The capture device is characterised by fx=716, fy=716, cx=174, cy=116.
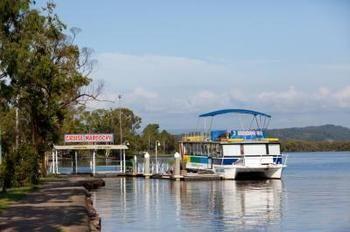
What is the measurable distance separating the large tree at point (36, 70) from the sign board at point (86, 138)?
1260cm

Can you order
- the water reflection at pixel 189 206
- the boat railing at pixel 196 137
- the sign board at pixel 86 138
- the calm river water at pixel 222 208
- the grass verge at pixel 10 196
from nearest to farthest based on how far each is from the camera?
the grass verge at pixel 10 196 → the calm river water at pixel 222 208 → the water reflection at pixel 189 206 → the sign board at pixel 86 138 → the boat railing at pixel 196 137

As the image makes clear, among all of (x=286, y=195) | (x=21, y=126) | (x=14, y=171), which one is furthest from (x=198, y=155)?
(x=14, y=171)

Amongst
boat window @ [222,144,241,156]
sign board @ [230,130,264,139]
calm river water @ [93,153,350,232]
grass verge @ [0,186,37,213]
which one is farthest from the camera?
sign board @ [230,130,264,139]

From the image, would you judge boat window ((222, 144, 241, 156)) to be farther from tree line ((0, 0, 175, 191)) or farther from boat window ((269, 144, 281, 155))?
tree line ((0, 0, 175, 191))

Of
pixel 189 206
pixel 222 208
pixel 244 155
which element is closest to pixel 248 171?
pixel 244 155

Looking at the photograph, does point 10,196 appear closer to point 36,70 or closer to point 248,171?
point 36,70

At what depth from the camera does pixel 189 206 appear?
3703 cm

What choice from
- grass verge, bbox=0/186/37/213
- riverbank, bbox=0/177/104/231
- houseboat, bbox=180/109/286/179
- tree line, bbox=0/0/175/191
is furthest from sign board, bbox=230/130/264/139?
riverbank, bbox=0/177/104/231

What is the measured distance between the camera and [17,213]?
929 inches

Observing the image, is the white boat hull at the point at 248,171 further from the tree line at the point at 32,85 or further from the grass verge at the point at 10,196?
the grass verge at the point at 10,196

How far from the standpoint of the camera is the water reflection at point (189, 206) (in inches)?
1097

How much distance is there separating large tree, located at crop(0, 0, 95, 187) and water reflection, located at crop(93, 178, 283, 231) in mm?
6222

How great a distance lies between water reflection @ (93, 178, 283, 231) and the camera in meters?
27.9

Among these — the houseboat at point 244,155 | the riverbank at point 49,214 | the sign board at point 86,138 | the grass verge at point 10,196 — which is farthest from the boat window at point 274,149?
the riverbank at point 49,214
